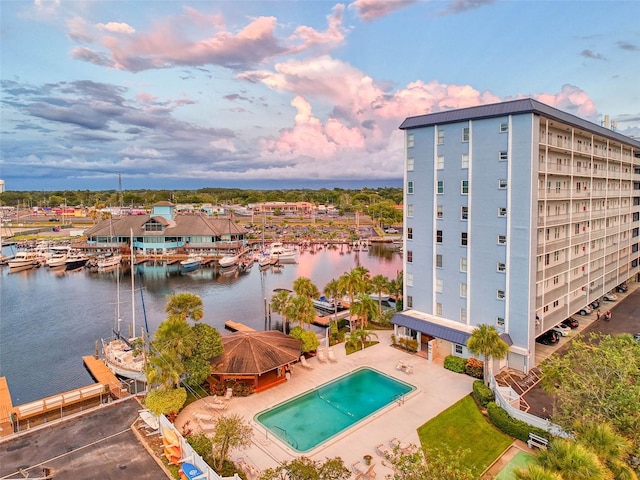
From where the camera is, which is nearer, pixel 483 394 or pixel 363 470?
pixel 363 470

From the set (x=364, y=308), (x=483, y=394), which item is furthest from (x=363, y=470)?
(x=364, y=308)

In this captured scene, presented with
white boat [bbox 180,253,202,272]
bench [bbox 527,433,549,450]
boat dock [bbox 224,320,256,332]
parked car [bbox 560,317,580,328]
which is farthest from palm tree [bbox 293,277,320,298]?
white boat [bbox 180,253,202,272]

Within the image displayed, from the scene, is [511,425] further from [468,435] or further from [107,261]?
[107,261]

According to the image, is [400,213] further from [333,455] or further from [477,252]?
[333,455]

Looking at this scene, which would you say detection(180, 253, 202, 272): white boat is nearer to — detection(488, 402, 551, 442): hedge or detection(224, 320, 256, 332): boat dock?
detection(224, 320, 256, 332): boat dock

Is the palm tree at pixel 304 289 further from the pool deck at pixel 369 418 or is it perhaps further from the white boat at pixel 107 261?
the white boat at pixel 107 261
